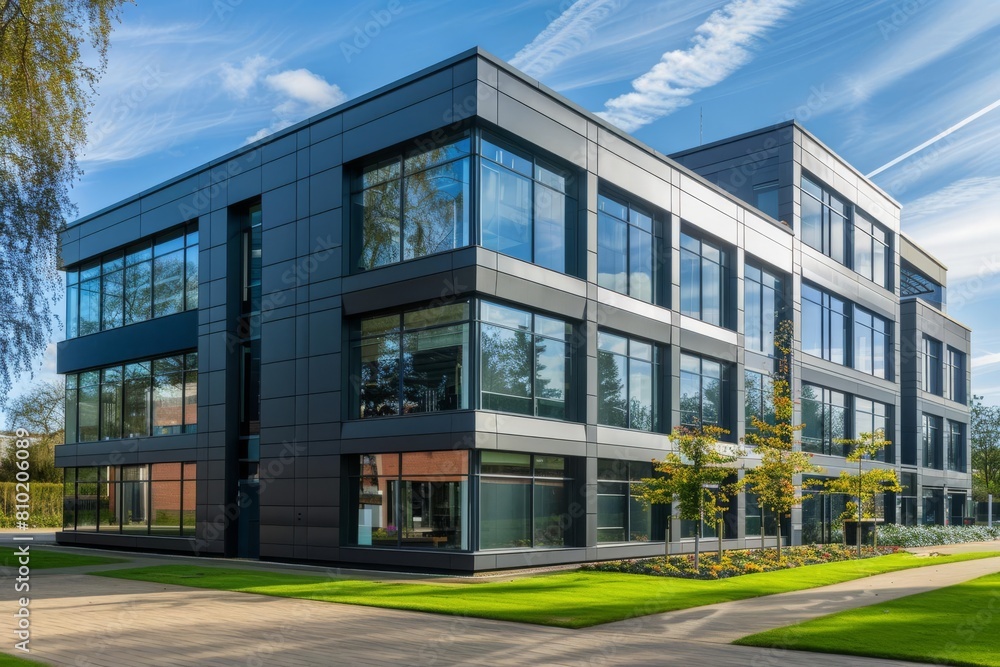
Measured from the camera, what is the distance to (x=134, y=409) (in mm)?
34125

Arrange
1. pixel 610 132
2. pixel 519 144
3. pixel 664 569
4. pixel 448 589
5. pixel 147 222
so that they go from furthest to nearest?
pixel 147 222, pixel 610 132, pixel 519 144, pixel 664 569, pixel 448 589

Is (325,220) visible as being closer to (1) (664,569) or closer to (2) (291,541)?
(2) (291,541)

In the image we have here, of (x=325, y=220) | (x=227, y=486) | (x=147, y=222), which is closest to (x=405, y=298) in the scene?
(x=325, y=220)

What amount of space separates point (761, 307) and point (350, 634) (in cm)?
2708

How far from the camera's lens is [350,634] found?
44.8 feet

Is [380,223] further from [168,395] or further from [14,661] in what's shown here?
[14,661]

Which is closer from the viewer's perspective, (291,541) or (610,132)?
(291,541)

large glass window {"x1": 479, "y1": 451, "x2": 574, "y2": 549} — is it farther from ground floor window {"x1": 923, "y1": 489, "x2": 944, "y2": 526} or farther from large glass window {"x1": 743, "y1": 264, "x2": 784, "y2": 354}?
ground floor window {"x1": 923, "y1": 489, "x2": 944, "y2": 526}

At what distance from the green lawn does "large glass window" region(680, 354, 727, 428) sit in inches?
726

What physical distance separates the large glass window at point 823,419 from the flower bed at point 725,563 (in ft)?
26.6

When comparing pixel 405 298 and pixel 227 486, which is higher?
pixel 405 298

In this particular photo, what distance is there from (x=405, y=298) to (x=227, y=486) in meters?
9.69

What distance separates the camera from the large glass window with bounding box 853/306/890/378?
147 feet

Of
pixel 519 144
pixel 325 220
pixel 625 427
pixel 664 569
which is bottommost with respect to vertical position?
pixel 664 569
